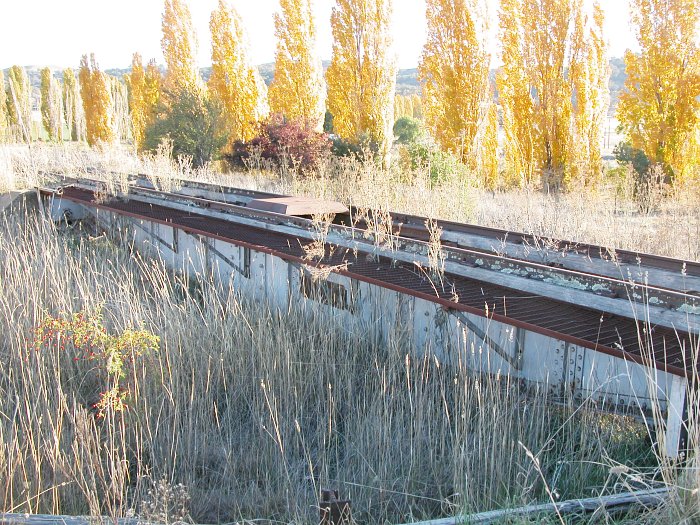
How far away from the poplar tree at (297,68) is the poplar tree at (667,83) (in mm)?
13228

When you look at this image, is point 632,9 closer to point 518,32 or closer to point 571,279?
point 518,32

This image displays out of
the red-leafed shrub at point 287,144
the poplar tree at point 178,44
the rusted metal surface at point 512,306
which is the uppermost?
the poplar tree at point 178,44

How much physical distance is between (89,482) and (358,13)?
24.2 metres

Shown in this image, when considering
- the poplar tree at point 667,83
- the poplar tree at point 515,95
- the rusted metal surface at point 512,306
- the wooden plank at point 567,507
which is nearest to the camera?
the wooden plank at point 567,507

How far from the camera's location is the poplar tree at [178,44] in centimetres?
3425

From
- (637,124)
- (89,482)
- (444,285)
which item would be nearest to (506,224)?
(444,285)

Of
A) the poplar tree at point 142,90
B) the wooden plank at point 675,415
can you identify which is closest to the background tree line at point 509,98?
the wooden plank at point 675,415

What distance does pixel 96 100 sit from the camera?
38.8m

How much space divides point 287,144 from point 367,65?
874cm

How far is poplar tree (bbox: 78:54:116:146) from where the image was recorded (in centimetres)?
3856

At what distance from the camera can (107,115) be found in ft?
128

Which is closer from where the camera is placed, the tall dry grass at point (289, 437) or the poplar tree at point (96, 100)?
the tall dry grass at point (289, 437)

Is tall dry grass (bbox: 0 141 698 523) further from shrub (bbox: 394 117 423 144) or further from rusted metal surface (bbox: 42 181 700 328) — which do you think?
shrub (bbox: 394 117 423 144)

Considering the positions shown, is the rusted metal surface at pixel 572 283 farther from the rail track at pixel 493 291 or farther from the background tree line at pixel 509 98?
the background tree line at pixel 509 98
